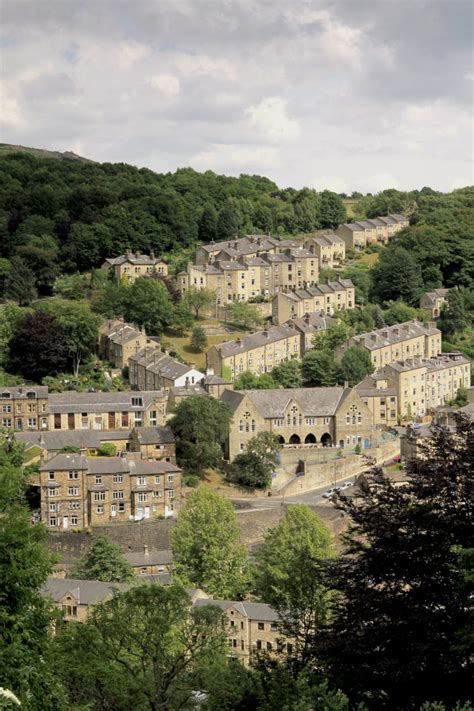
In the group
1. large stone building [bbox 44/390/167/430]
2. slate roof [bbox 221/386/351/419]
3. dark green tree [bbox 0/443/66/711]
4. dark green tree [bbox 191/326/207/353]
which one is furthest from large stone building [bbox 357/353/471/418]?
dark green tree [bbox 0/443/66/711]

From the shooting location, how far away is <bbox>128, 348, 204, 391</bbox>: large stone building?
211ft

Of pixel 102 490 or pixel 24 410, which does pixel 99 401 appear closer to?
pixel 24 410

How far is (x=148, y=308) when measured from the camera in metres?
73.6

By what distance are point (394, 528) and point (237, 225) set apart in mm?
75674

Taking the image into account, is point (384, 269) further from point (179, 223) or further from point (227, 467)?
point (227, 467)

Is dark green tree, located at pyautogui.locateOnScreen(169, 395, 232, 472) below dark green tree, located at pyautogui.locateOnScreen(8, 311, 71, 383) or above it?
below

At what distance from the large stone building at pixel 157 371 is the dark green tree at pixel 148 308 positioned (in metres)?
5.38

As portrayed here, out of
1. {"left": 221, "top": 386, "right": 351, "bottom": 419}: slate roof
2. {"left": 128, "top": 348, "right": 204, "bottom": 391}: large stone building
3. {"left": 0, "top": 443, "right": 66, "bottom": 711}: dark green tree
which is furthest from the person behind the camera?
{"left": 128, "top": 348, "right": 204, "bottom": 391}: large stone building

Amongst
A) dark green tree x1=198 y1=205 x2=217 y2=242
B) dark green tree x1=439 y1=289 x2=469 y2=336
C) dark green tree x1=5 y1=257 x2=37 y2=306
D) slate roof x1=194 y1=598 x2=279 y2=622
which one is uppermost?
dark green tree x1=198 y1=205 x2=217 y2=242

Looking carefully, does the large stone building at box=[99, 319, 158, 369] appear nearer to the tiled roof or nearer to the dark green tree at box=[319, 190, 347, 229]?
the tiled roof

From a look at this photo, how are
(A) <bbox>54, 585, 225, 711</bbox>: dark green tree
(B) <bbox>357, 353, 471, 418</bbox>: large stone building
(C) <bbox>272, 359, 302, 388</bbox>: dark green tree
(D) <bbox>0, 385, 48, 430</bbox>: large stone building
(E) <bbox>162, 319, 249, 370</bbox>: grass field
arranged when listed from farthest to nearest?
(E) <bbox>162, 319, 249, 370</bbox>: grass field, (B) <bbox>357, 353, 471, 418</bbox>: large stone building, (C) <bbox>272, 359, 302, 388</bbox>: dark green tree, (D) <bbox>0, 385, 48, 430</bbox>: large stone building, (A) <bbox>54, 585, 225, 711</bbox>: dark green tree

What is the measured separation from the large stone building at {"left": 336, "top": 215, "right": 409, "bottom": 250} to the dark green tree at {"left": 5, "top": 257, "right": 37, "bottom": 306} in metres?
33.6

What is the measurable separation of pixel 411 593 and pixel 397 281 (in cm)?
6458

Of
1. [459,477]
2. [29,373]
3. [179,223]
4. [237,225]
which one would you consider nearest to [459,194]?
[237,225]
